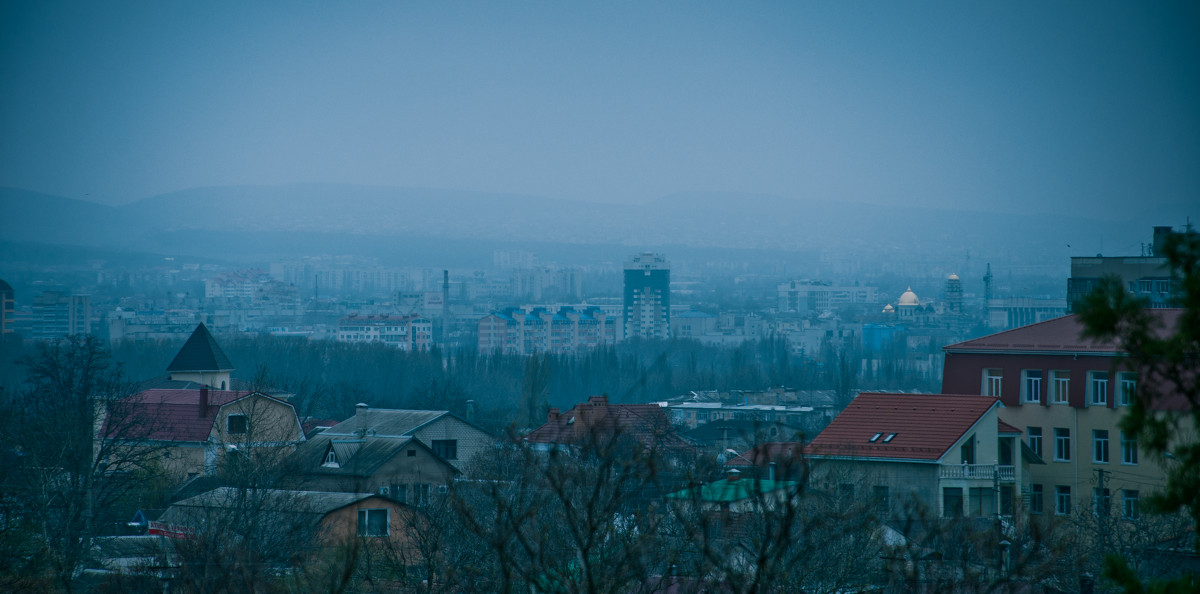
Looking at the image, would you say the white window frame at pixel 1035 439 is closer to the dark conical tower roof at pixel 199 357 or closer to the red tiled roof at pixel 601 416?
the red tiled roof at pixel 601 416

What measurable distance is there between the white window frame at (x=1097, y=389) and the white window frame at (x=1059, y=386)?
A: 0.86ft

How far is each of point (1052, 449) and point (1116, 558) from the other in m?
10.9

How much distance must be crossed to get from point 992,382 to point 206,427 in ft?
35.0

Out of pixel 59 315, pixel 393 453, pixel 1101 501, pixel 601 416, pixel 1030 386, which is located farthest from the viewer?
pixel 59 315

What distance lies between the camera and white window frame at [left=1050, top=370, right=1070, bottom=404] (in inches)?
522

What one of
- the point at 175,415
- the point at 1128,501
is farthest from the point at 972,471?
the point at 175,415

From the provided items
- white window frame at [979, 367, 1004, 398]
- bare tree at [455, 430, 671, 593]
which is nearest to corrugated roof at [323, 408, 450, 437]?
white window frame at [979, 367, 1004, 398]

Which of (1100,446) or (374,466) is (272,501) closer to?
(374,466)

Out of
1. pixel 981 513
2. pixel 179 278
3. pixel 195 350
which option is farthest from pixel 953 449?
pixel 179 278

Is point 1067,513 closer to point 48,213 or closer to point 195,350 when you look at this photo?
point 195,350

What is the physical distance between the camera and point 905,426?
12508mm

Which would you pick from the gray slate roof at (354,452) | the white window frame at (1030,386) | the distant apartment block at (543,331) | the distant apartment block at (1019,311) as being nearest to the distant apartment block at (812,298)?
the distant apartment block at (1019,311)

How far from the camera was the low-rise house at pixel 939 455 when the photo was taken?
11781 millimetres

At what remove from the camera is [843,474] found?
11.1 m
